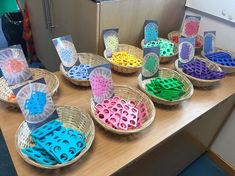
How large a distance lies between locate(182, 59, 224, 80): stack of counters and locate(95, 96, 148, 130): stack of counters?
34cm

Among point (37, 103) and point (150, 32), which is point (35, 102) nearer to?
point (37, 103)

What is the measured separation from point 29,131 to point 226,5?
1139mm

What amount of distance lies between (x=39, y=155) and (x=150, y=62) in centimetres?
57

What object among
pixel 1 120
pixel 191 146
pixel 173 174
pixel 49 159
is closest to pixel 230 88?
pixel 191 146

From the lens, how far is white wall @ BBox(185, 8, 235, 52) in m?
1.23

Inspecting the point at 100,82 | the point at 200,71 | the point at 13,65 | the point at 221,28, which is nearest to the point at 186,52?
the point at 200,71

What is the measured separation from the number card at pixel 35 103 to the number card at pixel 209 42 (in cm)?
88

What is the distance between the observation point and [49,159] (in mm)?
635

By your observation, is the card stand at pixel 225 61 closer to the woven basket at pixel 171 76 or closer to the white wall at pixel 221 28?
the white wall at pixel 221 28

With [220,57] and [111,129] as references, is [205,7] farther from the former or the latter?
[111,129]

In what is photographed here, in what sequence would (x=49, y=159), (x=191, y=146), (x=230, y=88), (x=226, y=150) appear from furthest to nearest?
1. (x=226, y=150)
2. (x=191, y=146)
3. (x=230, y=88)
4. (x=49, y=159)

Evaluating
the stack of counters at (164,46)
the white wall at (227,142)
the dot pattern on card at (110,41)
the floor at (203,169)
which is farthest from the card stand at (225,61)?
the floor at (203,169)

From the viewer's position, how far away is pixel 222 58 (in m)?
1.19

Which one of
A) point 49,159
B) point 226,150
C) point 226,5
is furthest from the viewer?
point 226,150
